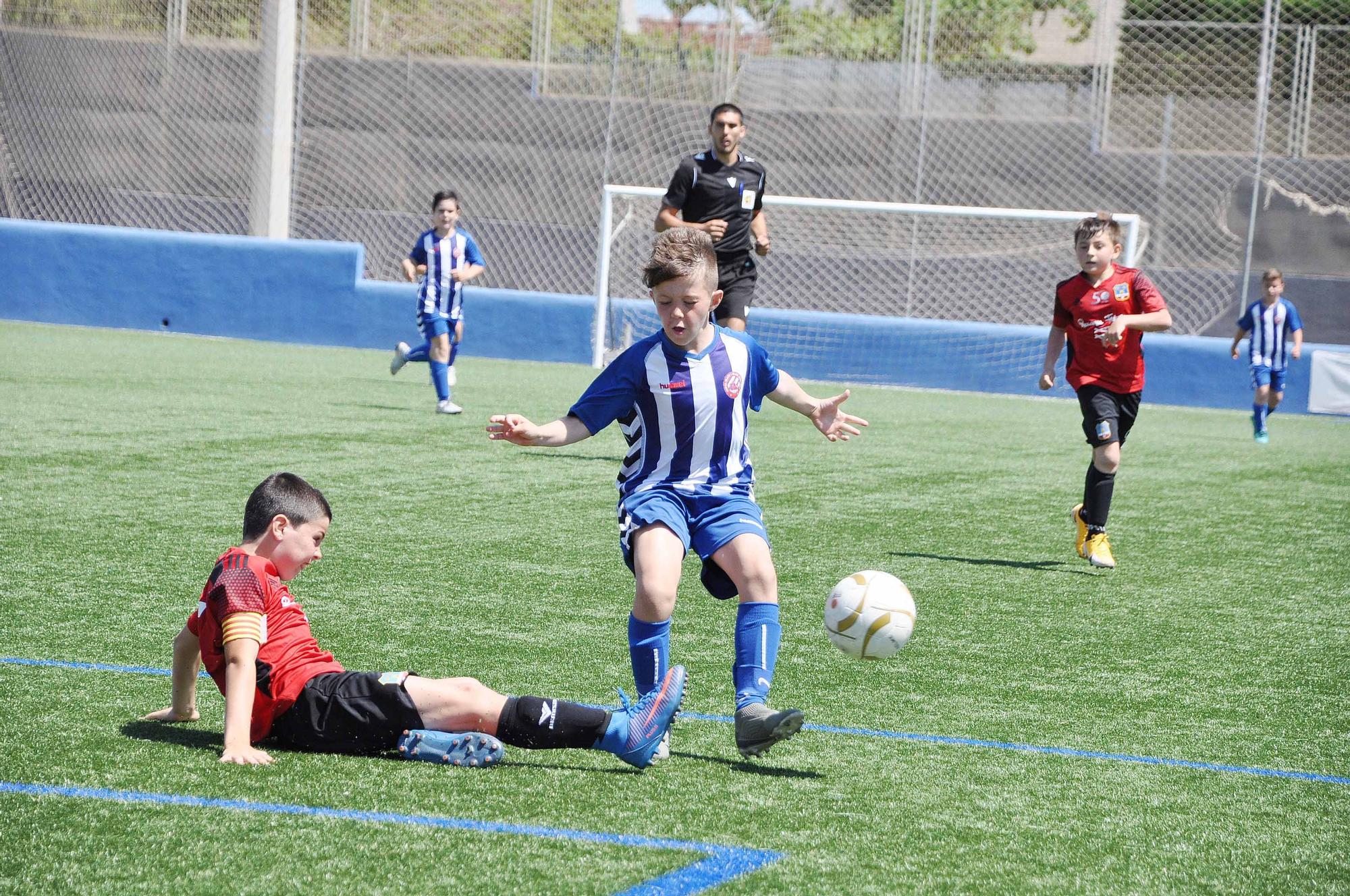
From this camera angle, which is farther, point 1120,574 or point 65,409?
point 65,409

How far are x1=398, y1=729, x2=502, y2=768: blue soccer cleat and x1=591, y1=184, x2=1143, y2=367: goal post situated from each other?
14961 mm

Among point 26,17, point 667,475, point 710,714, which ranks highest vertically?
point 26,17

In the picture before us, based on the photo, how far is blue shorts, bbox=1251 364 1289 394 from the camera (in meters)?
14.8

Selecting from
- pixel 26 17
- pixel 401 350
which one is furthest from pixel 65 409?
pixel 26 17

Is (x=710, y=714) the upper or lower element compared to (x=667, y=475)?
lower

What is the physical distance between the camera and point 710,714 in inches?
158

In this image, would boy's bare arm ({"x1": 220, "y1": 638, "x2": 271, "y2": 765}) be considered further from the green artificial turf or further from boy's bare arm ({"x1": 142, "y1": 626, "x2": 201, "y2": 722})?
boy's bare arm ({"x1": 142, "y1": 626, "x2": 201, "y2": 722})

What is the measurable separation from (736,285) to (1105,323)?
117 inches

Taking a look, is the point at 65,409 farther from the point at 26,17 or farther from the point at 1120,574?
the point at 26,17

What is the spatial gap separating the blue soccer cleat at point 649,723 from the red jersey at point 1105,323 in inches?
155

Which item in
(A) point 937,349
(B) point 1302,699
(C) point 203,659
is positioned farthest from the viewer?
(A) point 937,349

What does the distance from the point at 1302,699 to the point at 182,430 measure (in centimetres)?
732

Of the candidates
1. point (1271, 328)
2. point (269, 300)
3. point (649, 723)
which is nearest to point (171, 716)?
point (649, 723)

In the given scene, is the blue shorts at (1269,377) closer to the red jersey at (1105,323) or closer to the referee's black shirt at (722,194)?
the referee's black shirt at (722,194)
